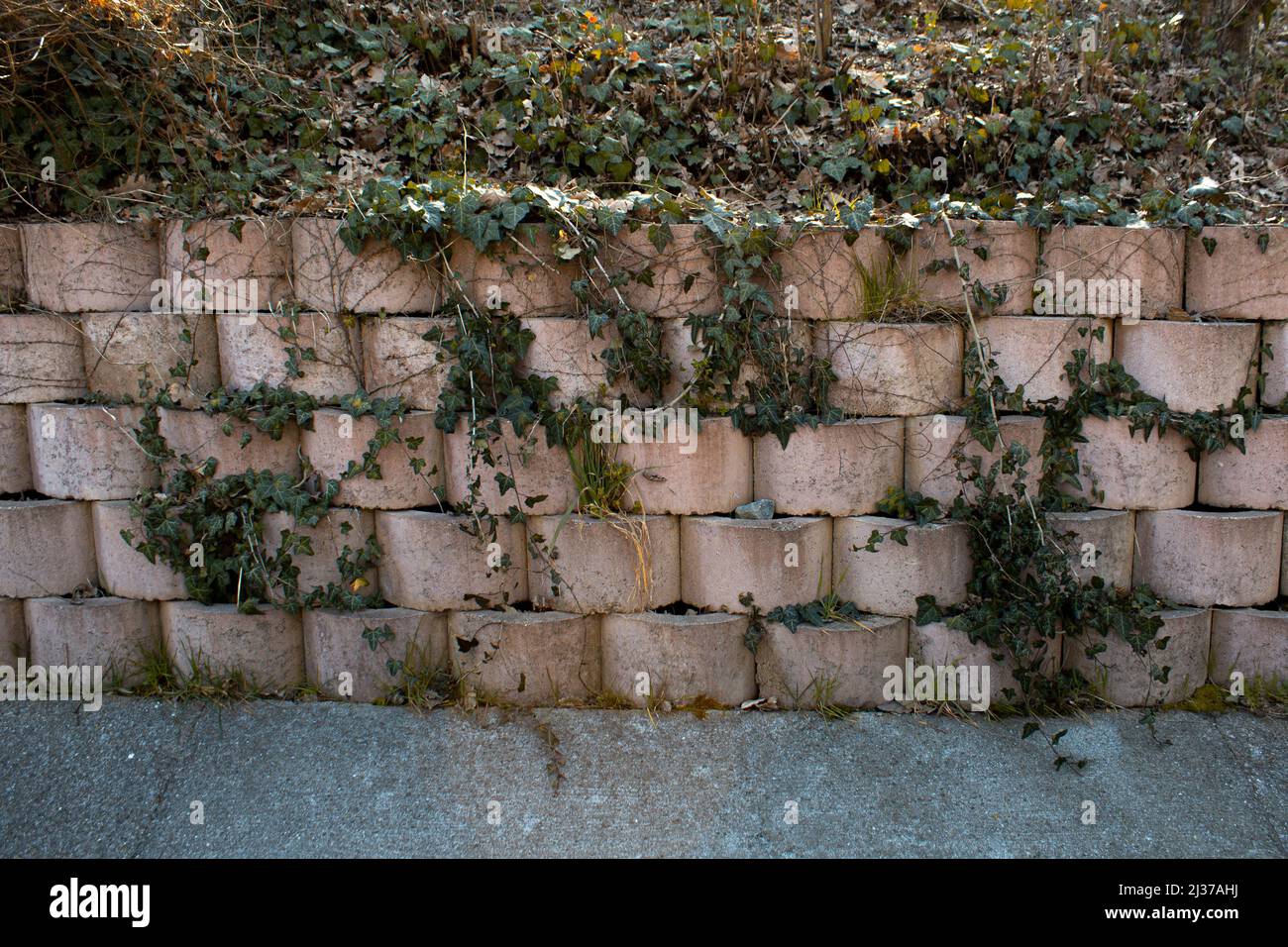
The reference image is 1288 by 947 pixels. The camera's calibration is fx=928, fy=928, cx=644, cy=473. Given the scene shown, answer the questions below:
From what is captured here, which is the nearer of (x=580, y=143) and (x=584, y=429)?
(x=584, y=429)

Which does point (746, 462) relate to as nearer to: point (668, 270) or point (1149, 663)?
point (668, 270)

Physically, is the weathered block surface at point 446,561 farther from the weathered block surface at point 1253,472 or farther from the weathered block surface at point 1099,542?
the weathered block surface at point 1253,472

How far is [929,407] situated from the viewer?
12.5 feet

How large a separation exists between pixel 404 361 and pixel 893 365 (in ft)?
6.55

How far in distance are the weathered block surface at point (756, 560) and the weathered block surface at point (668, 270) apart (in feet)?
2.89

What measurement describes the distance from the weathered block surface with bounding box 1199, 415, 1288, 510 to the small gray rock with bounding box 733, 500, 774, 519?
71.3 inches

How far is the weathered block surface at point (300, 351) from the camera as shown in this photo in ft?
12.6

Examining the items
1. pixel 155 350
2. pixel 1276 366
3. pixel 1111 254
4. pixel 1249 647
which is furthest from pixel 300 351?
pixel 1249 647

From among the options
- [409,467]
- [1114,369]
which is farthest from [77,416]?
[1114,369]

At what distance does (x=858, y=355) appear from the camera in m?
3.78

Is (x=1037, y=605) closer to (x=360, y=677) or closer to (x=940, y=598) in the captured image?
(x=940, y=598)

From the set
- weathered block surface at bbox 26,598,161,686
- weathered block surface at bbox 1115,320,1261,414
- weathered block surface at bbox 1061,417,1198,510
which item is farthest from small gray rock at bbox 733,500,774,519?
weathered block surface at bbox 26,598,161,686

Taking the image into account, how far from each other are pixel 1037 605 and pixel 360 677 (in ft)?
9.27

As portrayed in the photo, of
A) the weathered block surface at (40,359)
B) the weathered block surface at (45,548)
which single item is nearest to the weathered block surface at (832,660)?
the weathered block surface at (45,548)
